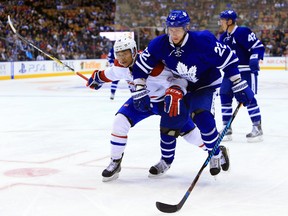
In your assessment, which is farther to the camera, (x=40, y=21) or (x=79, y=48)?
(x=40, y=21)

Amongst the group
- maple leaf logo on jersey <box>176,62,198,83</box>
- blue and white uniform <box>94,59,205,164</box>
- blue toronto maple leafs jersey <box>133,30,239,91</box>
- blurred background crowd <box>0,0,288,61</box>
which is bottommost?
blurred background crowd <box>0,0,288,61</box>

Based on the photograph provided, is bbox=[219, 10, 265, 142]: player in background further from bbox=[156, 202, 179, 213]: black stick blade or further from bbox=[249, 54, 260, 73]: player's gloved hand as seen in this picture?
bbox=[156, 202, 179, 213]: black stick blade

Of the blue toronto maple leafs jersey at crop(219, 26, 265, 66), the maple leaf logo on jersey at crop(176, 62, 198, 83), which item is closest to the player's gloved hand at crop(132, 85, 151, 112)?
the maple leaf logo on jersey at crop(176, 62, 198, 83)

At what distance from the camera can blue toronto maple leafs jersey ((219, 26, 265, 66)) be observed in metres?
5.75

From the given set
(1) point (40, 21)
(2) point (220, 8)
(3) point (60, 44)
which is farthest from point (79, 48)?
(2) point (220, 8)

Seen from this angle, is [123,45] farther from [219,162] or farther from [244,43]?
[244,43]

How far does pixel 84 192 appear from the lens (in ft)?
11.7

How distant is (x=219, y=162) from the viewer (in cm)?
387

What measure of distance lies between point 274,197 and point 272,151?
166cm

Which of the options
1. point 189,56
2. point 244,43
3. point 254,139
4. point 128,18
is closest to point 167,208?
point 189,56

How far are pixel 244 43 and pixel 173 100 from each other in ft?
7.80

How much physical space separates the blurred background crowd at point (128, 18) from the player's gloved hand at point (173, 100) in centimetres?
1534

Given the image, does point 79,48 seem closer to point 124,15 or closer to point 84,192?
point 124,15

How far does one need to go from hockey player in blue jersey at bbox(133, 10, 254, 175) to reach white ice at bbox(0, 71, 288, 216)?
37 centimetres
